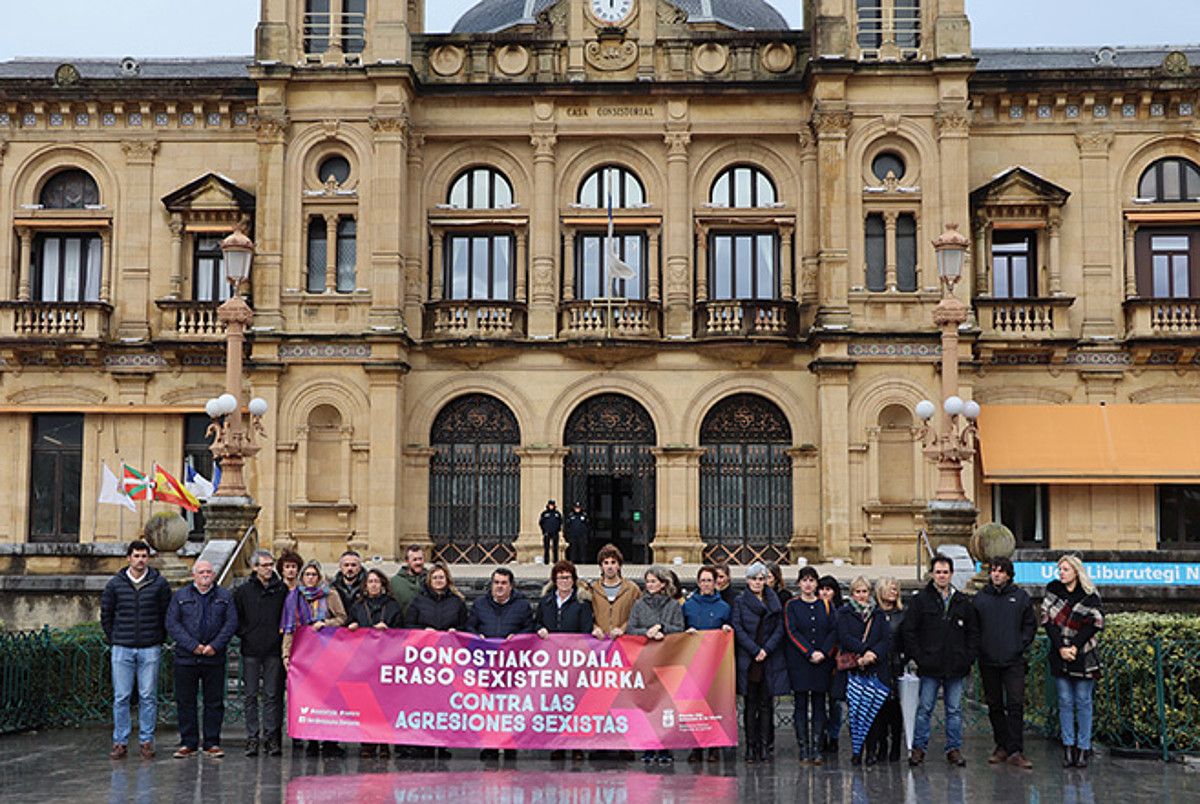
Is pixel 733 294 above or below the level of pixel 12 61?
below

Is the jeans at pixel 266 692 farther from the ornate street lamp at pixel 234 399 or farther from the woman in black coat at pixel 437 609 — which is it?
the ornate street lamp at pixel 234 399

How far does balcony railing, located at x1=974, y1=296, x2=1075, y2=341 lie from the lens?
108ft

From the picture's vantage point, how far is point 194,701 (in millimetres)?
14742

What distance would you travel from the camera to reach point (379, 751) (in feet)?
48.1

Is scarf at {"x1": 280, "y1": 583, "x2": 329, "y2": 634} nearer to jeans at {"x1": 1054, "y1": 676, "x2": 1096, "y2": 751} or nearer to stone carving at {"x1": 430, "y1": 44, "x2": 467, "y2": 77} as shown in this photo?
jeans at {"x1": 1054, "y1": 676, "x2": 1096, "y2": 751}

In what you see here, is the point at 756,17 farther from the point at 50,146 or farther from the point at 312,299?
the point at 50,146

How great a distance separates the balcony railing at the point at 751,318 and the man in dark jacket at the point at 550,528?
586 cm

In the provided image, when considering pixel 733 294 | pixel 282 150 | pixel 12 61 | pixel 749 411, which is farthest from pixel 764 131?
pixel 12 61

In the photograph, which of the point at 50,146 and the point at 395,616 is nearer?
the point at 395,616

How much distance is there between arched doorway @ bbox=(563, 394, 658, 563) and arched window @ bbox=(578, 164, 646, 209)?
4983 millimetres

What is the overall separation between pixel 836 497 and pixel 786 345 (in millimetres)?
3868

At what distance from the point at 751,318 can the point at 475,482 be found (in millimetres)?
7847

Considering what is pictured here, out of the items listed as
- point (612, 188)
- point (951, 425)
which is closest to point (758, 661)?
point (951, 425)

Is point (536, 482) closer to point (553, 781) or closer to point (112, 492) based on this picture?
point (112, 492)
